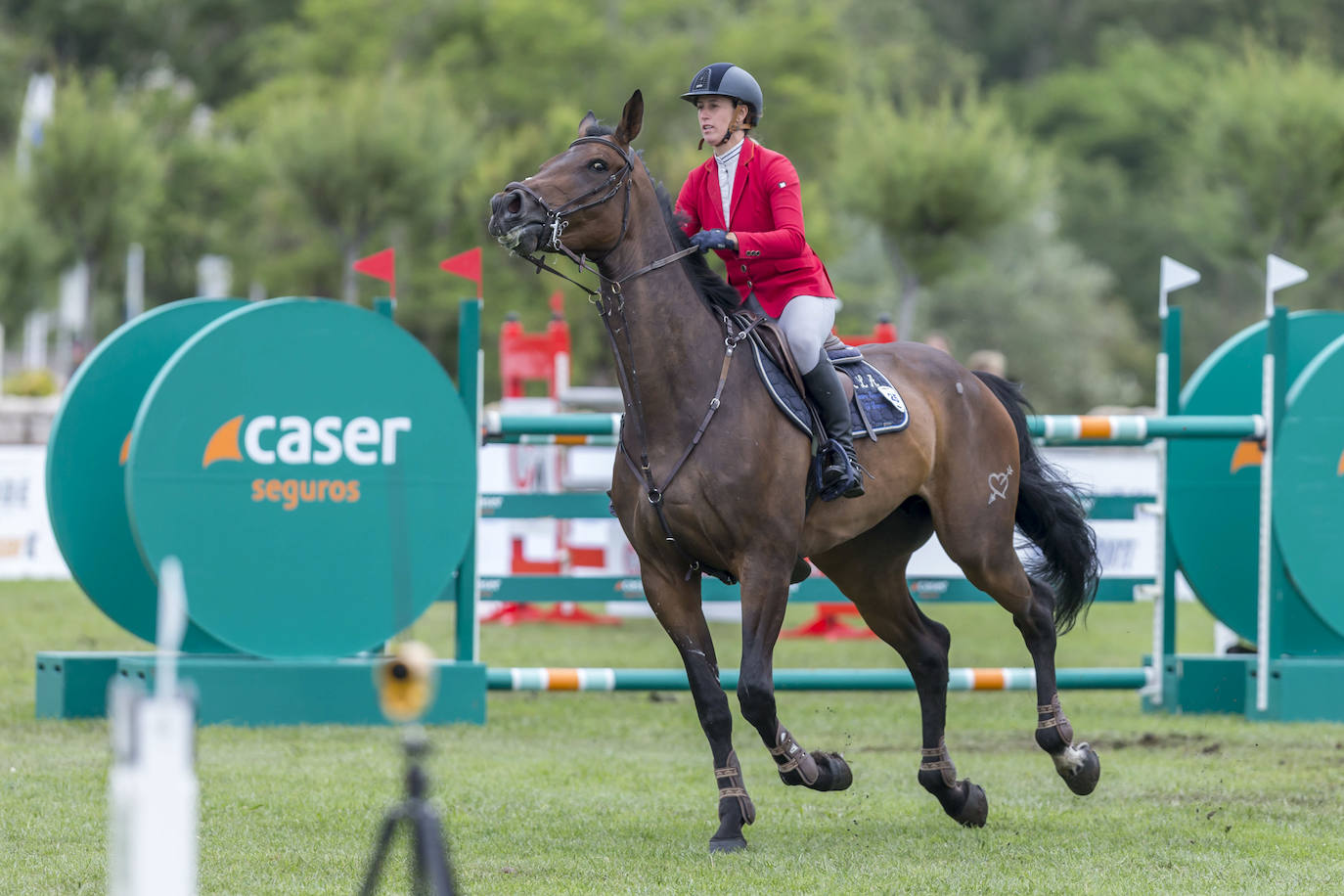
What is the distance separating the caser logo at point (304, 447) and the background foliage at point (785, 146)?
18.4 metres

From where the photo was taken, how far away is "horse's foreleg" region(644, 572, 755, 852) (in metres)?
5.94

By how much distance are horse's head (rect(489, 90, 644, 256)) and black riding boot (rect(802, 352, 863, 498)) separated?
93 cm

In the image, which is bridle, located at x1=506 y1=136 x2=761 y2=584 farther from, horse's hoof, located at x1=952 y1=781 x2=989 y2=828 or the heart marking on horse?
the heart marking on horse

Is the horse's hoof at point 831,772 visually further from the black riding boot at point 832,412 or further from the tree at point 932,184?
the tree at point 932,184

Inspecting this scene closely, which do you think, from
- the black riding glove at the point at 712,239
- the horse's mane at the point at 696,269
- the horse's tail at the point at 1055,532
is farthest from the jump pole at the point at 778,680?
the black riding glove at the point at 712,239

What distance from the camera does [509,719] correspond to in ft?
30.2

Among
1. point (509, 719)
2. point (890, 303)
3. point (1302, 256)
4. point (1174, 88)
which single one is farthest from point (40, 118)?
point (1174, 88)

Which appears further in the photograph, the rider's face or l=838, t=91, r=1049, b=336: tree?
l=838, t=91, r=1049, b=336: tree

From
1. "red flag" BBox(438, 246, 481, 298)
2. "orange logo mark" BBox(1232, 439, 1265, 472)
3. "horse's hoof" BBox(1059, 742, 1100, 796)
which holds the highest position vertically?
"red flag" BBox(438, 246, 481, 298)

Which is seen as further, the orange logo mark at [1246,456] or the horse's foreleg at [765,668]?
the orange logo mark at [1246,456]

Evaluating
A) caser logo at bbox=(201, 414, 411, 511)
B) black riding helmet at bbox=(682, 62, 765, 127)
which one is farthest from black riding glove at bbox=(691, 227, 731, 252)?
caser logo at bbox=(201, 414, 411, 511)

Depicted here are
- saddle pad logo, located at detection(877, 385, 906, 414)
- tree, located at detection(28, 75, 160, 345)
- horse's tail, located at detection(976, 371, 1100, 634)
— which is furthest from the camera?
tree, located at detection(28, 75, 160, 345)

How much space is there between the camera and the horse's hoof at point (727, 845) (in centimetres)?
581

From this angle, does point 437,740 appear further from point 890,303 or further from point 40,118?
point 890,303
